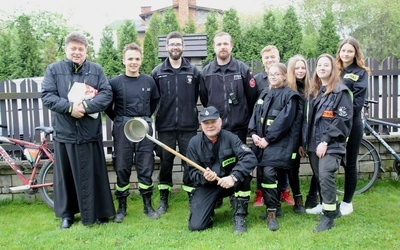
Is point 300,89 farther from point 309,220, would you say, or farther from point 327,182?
point 309,220

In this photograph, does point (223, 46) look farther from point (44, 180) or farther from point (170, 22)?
point (170, 22)

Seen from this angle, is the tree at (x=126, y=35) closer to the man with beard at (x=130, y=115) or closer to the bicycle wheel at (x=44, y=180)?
the bicycle wheel at (x=44, y=180)

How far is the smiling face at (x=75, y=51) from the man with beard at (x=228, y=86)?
64.9 inches

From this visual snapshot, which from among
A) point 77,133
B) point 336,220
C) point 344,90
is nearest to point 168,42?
point 77,133

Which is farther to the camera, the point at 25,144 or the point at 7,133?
the point at 7,133

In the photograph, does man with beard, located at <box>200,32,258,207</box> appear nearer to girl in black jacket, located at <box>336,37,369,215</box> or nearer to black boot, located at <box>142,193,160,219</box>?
girl in black jacket, located at <box>336,37,369,215</box>

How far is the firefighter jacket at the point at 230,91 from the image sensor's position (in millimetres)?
5074

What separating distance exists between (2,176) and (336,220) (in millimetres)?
4974

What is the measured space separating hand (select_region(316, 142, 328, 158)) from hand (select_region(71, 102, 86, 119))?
2.75 m

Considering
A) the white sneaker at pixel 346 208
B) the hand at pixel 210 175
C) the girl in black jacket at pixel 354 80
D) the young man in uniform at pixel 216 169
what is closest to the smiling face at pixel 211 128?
the young man in uniform at pixel 216 169

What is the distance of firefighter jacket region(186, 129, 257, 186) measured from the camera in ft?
15.0

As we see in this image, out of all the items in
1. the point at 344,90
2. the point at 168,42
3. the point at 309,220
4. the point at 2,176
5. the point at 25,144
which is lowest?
the point at 309,220

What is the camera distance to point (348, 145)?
464 centimetres

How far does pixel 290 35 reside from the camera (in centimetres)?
1734
